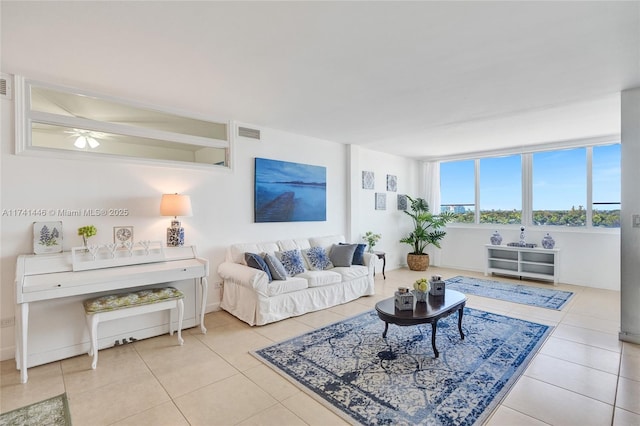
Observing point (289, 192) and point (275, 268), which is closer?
point (275, 268)

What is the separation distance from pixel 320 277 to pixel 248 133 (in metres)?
2.31

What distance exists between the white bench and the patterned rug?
0.51 meters

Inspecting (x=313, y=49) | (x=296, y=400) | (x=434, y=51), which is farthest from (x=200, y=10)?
(x=296, y=400)

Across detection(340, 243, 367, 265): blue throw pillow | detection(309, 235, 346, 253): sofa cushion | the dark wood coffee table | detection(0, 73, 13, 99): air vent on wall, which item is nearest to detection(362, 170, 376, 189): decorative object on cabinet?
detection(309, 235, 346, 253): sofa cushion

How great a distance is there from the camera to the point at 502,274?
6.21m

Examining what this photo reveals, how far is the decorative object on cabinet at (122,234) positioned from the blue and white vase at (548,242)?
266 inches

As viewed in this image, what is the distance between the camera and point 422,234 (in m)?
6.87

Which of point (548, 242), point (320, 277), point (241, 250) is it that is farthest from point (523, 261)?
point (241, 250)

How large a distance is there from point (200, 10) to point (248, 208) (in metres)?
2.84

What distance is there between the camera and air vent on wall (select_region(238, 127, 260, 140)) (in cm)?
436

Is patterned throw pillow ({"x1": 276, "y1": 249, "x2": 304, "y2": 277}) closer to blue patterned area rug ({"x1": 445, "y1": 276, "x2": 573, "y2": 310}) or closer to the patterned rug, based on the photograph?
the patterned rug

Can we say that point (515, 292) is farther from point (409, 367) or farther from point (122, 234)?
point (122, 234)

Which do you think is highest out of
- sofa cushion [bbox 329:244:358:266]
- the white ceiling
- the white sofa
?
the white ceiling

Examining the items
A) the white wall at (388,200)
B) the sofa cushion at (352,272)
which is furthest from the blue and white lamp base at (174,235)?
the white wall at (388,200)
